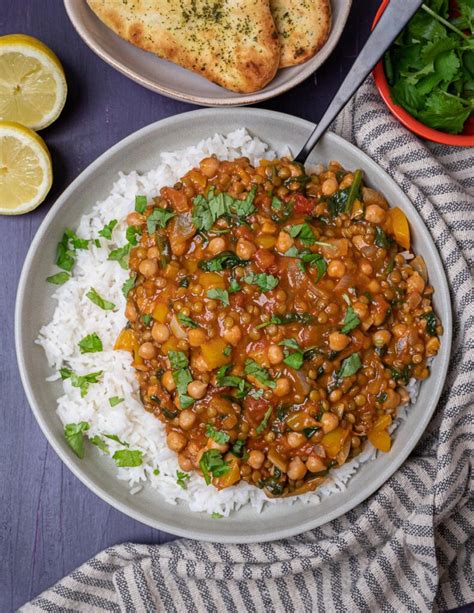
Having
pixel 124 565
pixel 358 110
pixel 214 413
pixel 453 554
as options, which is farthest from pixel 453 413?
pixel 124 565

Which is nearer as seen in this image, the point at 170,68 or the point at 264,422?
the point at 264,422

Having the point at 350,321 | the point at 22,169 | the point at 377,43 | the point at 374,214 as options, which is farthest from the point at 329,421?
the point at 22,169

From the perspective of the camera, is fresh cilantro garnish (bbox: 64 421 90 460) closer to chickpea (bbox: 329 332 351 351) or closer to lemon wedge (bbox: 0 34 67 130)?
chickpea (bbox: 329 332 351 351)

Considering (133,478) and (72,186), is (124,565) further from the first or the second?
(72,186)

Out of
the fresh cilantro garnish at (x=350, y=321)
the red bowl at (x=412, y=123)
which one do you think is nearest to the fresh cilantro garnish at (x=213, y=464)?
the fresh cilantro garnish at (x=350, y=321)

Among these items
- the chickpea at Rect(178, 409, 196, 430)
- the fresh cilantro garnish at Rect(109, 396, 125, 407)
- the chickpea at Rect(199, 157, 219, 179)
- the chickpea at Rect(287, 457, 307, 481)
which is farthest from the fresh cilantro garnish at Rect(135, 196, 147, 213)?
the chickpea at Rect(287, 457, 307, 481)

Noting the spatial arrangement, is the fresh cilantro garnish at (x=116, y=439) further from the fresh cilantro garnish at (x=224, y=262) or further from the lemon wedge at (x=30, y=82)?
the lemon wedge at (x=30, y=82)

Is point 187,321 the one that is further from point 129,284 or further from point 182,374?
point 129,284
